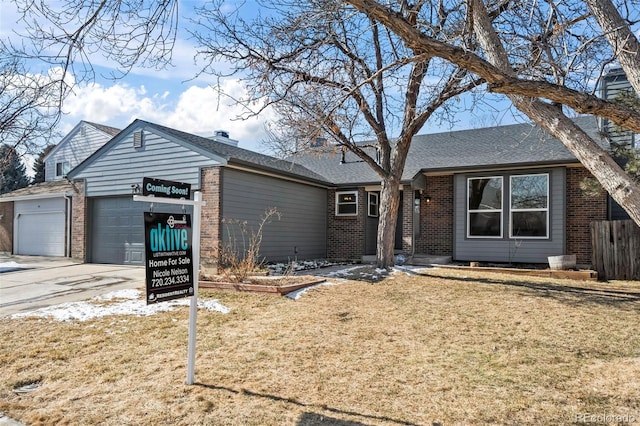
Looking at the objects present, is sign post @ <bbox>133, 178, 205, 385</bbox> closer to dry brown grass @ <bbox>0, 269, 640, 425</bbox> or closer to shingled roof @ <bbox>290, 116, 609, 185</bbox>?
dry brown grass @ <bbox>0, 269, 640, 425</bbox>

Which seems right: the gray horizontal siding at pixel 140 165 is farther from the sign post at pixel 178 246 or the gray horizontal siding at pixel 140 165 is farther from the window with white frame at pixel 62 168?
the window with white frame at pixel 62 168

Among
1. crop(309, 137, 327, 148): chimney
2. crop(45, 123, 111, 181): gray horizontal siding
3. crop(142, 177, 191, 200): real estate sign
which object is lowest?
crop(142, 177, 191, 200): real estate sign

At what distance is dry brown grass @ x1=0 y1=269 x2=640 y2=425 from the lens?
3730 millimetres

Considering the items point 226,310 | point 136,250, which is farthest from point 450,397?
point 136,250

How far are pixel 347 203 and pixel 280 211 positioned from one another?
337 centimetres

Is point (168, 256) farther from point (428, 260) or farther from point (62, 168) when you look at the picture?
point (62, 168)

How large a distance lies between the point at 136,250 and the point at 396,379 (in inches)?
433

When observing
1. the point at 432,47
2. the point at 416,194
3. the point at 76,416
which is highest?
the point at 432,47

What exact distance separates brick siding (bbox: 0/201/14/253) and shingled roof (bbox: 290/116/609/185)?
1230 cm

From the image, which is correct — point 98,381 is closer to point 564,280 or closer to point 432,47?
point 432,47

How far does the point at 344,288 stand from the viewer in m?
8.91

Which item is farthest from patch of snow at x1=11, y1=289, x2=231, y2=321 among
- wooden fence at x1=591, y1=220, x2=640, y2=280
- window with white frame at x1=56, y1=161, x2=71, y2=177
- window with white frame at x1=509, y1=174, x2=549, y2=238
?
window with white frame at x1=56, y1=161, x2=71, y2=177

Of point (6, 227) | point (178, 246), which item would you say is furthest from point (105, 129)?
point (178, 246)

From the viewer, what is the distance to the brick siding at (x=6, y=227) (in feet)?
59.3
